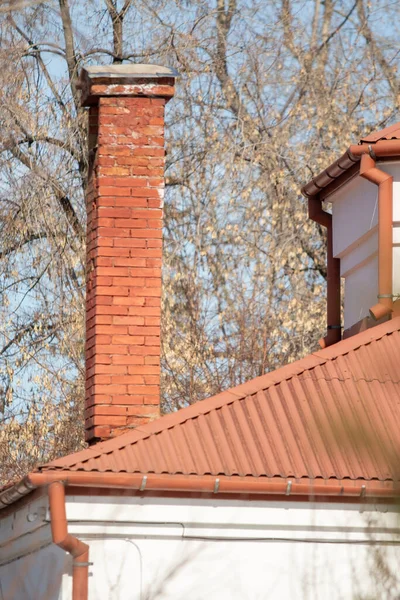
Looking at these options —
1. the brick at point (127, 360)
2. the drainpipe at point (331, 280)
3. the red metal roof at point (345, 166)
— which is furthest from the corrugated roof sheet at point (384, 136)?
the brick at point (127, 360)

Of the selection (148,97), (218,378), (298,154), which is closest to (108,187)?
(148,97)

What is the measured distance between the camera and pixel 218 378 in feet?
46.4

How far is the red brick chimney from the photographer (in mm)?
7391

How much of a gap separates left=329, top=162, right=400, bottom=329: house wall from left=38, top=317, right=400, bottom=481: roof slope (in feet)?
4.52

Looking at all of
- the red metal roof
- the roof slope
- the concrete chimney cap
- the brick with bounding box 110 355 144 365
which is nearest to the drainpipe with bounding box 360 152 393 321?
the red metal roof

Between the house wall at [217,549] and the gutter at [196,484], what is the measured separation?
11 centimetres

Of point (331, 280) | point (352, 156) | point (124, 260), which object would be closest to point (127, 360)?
point (124, 260)

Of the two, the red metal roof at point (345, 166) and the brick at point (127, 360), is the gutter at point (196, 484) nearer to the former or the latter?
the brick at point (127, 360)

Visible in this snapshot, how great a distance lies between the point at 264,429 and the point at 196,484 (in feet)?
2.21

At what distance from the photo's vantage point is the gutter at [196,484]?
231 inches

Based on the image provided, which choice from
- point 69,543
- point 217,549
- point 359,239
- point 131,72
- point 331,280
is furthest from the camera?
point 331,280

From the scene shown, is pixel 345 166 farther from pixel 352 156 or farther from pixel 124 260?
pixel 124 260

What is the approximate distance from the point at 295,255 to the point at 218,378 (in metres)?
2.71

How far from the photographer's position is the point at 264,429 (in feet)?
20.9
